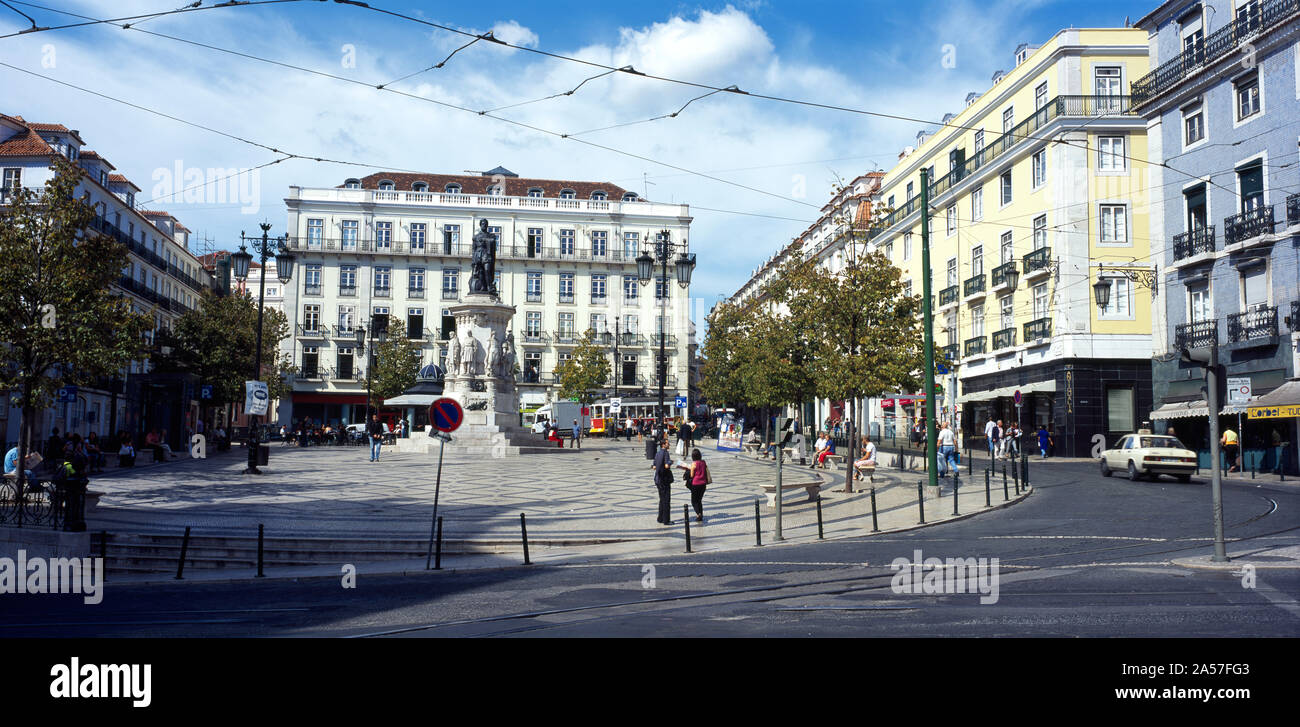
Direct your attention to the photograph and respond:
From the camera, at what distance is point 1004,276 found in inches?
1585

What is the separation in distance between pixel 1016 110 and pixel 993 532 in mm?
32178

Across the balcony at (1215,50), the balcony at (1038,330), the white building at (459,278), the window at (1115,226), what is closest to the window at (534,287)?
the white building at (459,278)

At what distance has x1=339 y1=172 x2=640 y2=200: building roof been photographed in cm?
7525

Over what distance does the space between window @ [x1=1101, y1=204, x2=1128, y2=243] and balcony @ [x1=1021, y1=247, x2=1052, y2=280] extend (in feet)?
7.39

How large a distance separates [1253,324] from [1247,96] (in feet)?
24.5

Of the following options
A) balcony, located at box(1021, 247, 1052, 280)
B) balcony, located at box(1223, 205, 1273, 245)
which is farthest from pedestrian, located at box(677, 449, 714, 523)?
balcony, located at box(1021, 247, 1052, 280)

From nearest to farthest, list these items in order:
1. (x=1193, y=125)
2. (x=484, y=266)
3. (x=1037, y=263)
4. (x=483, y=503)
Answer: (x=483, y=503) < (x=1193, y=125) < (x=1037, y=263) < (x=484, y=266)

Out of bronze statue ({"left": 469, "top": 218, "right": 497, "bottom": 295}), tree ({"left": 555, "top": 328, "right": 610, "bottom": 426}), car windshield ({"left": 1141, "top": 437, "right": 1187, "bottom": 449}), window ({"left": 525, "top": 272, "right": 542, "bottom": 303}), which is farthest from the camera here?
window ({"left": 525, "top": 272, "right": 542, "bottom": 303})

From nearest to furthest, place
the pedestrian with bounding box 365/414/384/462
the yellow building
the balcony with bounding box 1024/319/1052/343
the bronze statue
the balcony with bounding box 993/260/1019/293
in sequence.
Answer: the pedestrian with bounding box 365/414/384/462, the yellow building, the balcony with bounding box 1024/319/1052/343, the bronze statue, the balcony with bounding box 993/260/1019/293

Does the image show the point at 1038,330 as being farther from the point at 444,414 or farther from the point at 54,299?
the point at 54,299

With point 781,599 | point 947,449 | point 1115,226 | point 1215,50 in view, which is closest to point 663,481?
point 781,599

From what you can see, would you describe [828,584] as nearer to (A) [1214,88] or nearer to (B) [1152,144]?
(A) [1214,88]

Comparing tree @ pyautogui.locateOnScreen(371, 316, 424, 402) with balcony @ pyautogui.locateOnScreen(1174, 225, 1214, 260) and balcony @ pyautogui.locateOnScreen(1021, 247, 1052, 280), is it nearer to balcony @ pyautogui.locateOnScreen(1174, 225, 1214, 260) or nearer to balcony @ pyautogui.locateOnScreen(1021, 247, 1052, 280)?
balcony @ pyautogui.locateOnScreen(1021, 247, 1052, 280)
